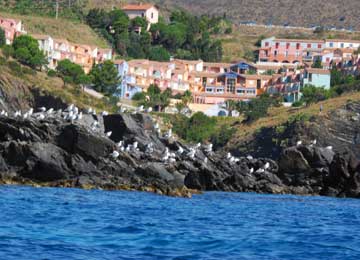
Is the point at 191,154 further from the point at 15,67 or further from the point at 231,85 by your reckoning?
the point at 231,85

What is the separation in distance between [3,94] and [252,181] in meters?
37.6

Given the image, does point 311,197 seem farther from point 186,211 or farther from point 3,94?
point 3,94

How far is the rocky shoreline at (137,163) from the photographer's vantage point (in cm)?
6488

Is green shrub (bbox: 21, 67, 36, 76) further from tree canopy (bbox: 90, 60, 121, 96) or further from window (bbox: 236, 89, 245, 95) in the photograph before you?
window (bbox: 236, 89, 245, 95)

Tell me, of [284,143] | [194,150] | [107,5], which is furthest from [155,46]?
[194,150]

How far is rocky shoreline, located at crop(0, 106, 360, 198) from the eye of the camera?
64875 mm

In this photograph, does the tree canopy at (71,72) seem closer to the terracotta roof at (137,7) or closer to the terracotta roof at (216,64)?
the terracotta roof at (216,64)

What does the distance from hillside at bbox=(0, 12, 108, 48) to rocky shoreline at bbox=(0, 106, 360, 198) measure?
74.3 metres

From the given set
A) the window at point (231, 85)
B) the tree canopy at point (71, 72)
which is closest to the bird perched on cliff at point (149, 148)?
the tree canopy at point (71, 72)

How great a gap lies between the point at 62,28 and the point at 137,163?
9788 centimetres

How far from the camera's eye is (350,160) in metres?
78.6

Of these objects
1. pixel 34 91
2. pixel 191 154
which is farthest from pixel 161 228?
pixel 34 91

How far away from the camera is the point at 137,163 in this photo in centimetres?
7000

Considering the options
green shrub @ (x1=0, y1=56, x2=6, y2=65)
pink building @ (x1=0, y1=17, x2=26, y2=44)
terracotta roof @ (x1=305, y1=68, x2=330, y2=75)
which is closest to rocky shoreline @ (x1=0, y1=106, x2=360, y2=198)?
green shrub @ (x1=0, y1=56, x2=6, y2=65)
